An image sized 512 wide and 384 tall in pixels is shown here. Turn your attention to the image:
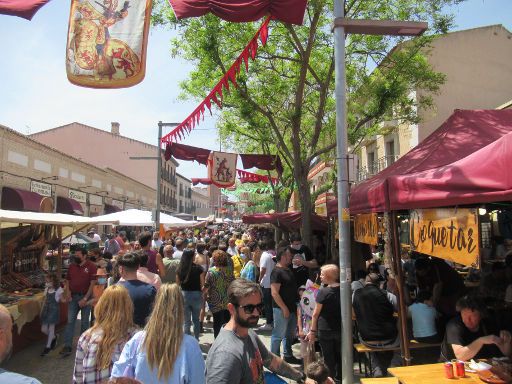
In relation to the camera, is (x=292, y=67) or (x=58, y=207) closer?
(x=292, y=67)

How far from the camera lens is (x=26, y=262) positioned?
9180 mm

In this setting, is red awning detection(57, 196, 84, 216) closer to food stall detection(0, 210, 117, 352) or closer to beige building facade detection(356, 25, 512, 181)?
food stall detection(0, 210, 117, 352)

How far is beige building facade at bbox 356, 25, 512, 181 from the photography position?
17.5 m

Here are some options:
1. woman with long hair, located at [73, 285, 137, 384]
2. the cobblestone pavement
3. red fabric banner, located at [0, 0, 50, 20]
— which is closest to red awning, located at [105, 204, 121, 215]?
the cobblestone pavement

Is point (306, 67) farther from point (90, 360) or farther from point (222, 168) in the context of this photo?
point (90, 360)

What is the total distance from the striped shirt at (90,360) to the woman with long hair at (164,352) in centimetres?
46

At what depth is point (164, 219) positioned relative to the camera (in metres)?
16.0

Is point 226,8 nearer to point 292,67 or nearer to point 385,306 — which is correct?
point 385,306

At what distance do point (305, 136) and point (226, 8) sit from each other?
12.9 metres

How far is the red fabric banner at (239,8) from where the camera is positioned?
4.65 metres

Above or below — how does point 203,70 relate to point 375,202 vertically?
above

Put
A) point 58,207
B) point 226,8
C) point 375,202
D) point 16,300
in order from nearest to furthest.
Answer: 1. point 226,8
2. point 375,202
3. point 16,300
4. point 58,207

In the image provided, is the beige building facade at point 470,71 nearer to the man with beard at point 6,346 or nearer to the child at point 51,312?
the child at point 51,312

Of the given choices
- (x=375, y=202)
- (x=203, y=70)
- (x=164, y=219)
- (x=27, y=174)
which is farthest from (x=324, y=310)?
(x=27, y=174)
